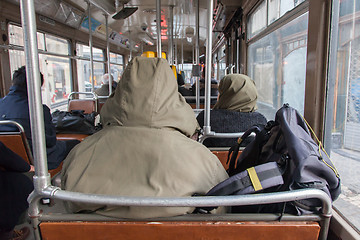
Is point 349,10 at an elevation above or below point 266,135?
above

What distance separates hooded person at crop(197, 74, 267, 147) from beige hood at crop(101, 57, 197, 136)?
102cm

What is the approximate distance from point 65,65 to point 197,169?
16.3ft

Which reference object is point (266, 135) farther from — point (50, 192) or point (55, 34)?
point (55, 34)

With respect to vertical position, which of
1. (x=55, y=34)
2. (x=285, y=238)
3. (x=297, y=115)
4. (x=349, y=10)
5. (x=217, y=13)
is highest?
(x=217, y=13)

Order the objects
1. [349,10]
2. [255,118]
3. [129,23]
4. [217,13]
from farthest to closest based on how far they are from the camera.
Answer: [129,23], [217,13], [255,118], [349,10]

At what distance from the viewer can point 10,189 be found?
1.65 m

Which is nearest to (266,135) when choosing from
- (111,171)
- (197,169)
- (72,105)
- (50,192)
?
(197,169)

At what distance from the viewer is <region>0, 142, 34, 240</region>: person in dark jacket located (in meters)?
1.58

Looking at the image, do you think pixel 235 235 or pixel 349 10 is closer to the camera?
pixel 235 235

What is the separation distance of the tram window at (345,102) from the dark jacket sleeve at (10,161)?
177 cm

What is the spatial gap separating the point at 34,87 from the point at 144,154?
383 mm

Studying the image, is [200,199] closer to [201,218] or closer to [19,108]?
[201,218]

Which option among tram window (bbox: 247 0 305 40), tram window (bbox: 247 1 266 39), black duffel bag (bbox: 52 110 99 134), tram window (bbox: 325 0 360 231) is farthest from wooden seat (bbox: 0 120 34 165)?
tram window (bbox: 247 1 266 39)

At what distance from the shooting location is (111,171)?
85 centimetres
